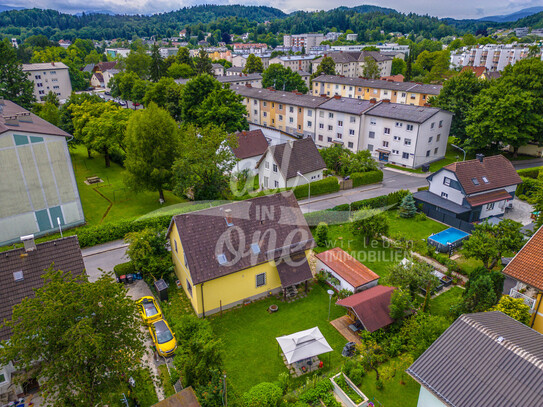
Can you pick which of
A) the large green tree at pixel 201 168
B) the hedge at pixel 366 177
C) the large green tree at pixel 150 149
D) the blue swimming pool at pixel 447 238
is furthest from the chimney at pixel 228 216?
the hedge at pixel 366 177

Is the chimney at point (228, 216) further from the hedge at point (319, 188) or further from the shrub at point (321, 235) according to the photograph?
the hedge at point (319, 188)

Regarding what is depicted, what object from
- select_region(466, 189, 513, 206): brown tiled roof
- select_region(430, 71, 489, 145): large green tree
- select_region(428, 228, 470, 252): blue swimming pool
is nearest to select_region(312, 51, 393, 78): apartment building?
select_region(430, 71, 489, 145): large green tree

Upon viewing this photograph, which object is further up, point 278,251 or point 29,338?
point 29,338

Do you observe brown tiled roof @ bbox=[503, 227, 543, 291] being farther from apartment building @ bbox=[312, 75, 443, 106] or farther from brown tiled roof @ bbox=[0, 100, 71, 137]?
apartment building @ bbox=[312, 75, 443, 106]

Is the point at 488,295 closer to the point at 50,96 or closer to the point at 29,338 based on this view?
the point at 29,338

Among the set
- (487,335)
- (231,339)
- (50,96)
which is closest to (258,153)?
(231,339)

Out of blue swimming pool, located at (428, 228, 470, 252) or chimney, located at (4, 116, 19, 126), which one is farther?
blue swimming pool, located at (428, 228, 470, 252)

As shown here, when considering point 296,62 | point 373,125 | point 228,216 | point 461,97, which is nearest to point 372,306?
point 228,216
